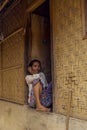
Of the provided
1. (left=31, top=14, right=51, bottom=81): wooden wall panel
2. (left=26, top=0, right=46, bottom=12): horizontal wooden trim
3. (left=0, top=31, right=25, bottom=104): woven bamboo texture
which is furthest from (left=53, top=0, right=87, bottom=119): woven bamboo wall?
(left=0, top=31, right=25, bottom=104): woven bamboo texture

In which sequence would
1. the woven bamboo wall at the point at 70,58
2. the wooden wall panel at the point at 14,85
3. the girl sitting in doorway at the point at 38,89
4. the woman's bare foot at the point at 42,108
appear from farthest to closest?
the wooden wall panel at the point at 14,85 → the girl sitting in doorway at the point at 38,89 → the woman's bare foot at the point at 42,108 → the woven bamboo wall at the point at 70,58

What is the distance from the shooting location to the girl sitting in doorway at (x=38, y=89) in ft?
13.1

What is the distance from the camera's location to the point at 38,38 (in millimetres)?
4699

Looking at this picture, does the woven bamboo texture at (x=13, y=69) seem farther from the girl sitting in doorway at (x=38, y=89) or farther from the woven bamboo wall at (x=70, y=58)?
the woven bamboo wall at (x=70, y=58)

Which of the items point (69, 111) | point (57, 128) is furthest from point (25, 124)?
point (69, 111)

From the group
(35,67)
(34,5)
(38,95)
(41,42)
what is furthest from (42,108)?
(34,5)

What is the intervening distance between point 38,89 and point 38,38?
1078 millimetres

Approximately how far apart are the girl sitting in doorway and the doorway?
0.27 meters

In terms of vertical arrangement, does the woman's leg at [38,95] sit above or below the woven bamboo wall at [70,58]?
below

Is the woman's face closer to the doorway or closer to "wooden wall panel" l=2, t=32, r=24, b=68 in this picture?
the doorway

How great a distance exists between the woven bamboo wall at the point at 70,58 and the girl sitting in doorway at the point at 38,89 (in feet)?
1.52

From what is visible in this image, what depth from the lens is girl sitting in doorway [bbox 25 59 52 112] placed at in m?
3.98

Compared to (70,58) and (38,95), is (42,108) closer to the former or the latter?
(38,95)

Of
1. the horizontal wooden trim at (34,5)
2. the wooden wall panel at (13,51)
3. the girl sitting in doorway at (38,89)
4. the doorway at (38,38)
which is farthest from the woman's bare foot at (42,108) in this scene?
the horizontal wooden trim at (34,5)
